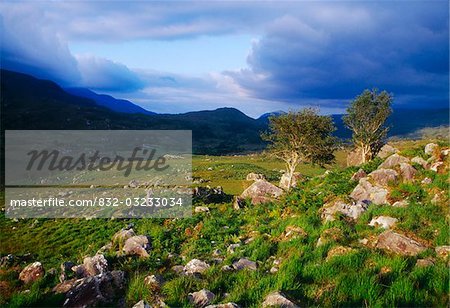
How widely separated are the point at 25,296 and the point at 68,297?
1.40 meters

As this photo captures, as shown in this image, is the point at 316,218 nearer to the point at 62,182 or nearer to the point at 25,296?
the point at 25,296

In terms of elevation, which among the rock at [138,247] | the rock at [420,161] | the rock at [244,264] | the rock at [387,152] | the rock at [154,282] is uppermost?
the rock at [420,161]

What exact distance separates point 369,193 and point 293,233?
7.27 meters

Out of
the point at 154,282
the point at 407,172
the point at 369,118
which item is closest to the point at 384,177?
the point at 407,172

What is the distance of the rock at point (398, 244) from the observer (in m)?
13.0

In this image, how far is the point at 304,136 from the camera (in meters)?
47.0

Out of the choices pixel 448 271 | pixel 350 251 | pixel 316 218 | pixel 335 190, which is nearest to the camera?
pixel 448 271

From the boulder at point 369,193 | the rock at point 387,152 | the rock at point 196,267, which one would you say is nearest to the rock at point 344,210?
the boulder at point 369,193

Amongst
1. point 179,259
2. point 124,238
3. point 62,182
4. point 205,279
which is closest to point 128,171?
point 62,182

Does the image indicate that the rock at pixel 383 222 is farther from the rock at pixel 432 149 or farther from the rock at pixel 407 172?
the rock at pixel 432 149

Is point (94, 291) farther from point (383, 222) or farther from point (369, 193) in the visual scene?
point (369, 193)

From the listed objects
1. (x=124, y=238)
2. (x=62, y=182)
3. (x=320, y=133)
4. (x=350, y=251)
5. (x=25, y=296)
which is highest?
(x=320, y=133)

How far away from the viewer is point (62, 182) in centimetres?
8462

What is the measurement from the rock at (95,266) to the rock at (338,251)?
30.5 ft
